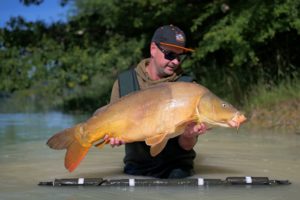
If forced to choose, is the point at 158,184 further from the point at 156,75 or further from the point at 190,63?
the point at 190,63

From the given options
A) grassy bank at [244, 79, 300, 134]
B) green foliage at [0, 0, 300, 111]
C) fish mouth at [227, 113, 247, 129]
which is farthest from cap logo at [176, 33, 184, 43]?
green foliage at [0, 0, 300, 111]

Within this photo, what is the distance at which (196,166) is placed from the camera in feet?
21.6

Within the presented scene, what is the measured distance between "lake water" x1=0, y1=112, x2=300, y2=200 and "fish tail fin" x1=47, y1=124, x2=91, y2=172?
26 cm

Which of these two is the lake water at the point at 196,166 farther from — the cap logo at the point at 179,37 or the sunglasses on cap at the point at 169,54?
the cap logo at the point at 179,37

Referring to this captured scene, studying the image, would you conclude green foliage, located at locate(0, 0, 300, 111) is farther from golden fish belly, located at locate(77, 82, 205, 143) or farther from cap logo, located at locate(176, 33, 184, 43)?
golden fish belly, located at locate(77, 82, 205, 143)

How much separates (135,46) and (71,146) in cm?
1228

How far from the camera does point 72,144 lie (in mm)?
4805

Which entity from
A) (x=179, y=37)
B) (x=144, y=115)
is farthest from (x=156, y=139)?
(x=179, y=37)

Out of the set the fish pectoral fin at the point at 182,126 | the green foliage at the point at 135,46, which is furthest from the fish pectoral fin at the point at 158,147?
the green foliage at the point at 135,46

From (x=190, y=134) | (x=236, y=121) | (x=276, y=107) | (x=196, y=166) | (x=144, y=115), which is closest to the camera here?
(x=236, y=121)

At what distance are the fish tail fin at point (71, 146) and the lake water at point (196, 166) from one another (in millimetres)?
261

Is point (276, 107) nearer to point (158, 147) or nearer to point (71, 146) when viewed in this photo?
point (158, 147)

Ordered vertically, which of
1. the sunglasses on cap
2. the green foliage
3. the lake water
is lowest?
the lake water

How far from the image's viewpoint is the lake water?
490 cm
